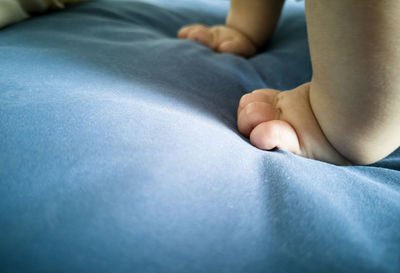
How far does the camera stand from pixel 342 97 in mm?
296

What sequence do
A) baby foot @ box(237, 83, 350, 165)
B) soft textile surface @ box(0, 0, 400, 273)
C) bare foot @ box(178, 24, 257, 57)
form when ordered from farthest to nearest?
bare foot @ box(178, 24, 257, 57) < baby foot @ box(237, 83, 350, 165) < soft textile surface @ box(0, 0, 400, 273)

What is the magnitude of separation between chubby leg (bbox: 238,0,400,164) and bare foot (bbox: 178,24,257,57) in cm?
30

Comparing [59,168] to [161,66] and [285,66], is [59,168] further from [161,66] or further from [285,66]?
[285,66]

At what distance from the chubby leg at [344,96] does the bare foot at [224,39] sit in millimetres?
298

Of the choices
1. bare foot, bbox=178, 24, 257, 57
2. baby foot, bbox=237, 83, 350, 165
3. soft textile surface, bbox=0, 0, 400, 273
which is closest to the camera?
soft textile surface, bbox=0, 0, 400, 273

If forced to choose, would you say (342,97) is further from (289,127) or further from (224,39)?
(224,39)

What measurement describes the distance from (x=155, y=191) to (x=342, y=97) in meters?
0.23

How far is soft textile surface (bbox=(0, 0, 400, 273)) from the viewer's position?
0.18 metres

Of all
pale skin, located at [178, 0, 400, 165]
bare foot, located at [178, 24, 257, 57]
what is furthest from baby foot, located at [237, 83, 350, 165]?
bare foot, located at [178, 24, 257, 57]

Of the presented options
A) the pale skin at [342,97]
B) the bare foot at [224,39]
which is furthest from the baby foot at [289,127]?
the bare foot at [224,39]

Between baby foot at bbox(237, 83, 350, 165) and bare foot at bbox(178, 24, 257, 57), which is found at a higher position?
bare foot at bbox(178, 24, 257, 57)

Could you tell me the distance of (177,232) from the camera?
7.4 inches

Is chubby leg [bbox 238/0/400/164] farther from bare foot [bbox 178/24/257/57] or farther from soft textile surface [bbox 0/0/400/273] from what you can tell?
bare foot [bbox 178/24/257/57]

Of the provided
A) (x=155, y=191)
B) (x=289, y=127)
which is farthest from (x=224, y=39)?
(x=155, y=191)
